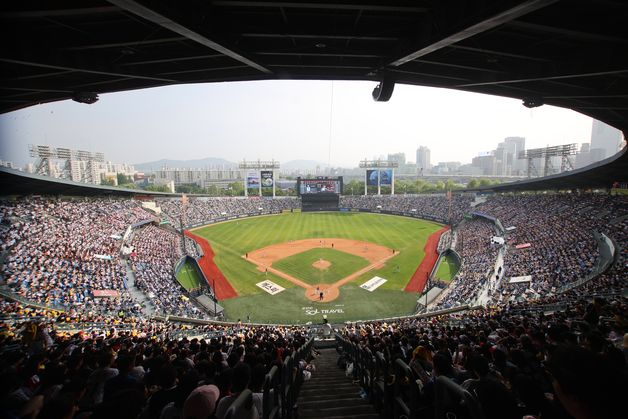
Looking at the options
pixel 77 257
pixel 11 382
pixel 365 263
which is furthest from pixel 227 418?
pixel 365 263

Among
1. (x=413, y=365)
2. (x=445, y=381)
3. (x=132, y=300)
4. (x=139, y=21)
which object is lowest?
(x=132, y=300)

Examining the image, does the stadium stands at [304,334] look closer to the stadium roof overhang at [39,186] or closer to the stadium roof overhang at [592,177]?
the stadium roof overhang at [39,186]

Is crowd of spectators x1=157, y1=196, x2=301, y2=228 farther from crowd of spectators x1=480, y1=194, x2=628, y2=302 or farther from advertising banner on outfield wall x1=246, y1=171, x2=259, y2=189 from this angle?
crowd of spectators x1=480, y1=194, x2=628, y2=302

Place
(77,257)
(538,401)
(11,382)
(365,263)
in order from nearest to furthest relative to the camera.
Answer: (538,401), (11,382), (77,257), (365,263)

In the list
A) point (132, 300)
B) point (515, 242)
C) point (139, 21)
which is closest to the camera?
point (139, 21)

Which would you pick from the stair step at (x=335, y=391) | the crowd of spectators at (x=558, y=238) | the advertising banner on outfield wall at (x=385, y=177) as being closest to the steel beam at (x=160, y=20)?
the stair step at (x=335, y=391)

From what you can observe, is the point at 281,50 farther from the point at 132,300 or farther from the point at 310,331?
the point at 132,300
